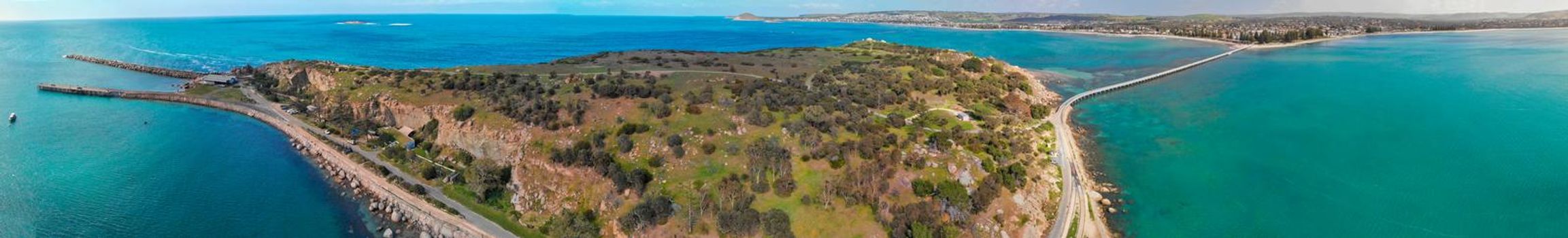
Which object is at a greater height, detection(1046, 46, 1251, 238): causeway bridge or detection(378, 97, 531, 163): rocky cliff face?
detection(378, 97, 531, 163): rocky cliff face

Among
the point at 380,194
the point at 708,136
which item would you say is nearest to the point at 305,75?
the point at 380,194

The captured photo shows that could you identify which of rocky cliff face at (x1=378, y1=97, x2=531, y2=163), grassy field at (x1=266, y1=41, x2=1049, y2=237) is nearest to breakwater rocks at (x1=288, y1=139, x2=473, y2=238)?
grassy field at (x1=266, y1=41, x2=1049, y2=237)

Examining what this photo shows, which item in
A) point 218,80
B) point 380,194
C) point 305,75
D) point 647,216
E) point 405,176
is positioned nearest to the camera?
point 647,216

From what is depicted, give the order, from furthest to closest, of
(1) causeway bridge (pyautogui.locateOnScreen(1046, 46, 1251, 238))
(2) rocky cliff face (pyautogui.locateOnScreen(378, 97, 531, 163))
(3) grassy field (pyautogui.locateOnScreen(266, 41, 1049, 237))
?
(2) rocky cliff face (pyautogui.locateOnScreen(378, 97, 531, 163))
(1) causeway bridge (pyautogui.locateOnScreen(1046, 46, 1251, 238))
(3) grassy field (pyautogui.locateOnScreen(266, 41, 1049, 237))

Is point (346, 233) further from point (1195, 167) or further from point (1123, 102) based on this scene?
point (1123, 102)

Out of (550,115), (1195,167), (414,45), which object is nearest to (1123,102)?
(1195,167)

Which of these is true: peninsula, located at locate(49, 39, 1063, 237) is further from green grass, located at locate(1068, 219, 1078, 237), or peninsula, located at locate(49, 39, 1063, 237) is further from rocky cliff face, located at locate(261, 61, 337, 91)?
green grass, located at locate(1068, 219, 1078, 237)

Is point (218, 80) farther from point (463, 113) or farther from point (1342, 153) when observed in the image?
point (1342, 153)
